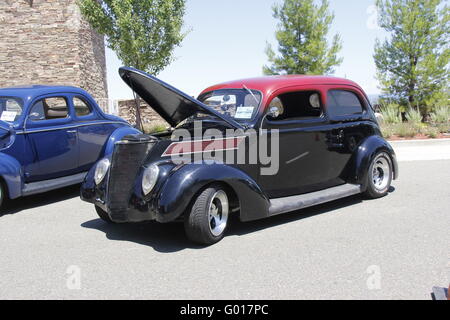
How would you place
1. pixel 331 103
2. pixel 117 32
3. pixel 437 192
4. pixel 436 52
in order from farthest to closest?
pixel 436 52 < pixel 117 32 < pixel 437 192 < pixel 331 103

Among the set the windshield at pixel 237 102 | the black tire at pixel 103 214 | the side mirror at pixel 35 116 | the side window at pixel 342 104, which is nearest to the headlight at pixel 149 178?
the black tire at pixel 103 214

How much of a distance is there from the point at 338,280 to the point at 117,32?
1499 centimetres

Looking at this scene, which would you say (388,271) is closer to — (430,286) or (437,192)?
(430,286)

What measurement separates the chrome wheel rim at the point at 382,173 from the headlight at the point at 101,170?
3.75 m

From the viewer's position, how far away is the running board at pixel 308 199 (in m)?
5.33

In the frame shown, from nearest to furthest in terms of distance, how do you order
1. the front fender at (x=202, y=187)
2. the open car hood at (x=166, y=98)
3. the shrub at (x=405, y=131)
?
the front fender at (x=202, y=187)
the open car hood at (x=166, y=98)
the shrub at (x=405, y=131)

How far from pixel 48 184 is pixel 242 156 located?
11.2 feet

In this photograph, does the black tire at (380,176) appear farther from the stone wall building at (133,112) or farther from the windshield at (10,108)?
the stone wall building at (133,112)

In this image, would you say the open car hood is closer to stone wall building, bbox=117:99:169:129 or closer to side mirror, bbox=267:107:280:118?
side mirror, bbox=267:107:280:118

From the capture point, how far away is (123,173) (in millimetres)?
4965

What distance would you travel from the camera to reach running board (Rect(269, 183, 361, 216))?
17.5 feet

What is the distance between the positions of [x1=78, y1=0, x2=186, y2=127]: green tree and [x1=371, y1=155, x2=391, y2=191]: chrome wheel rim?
11.4 metres

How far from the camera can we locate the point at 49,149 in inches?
283
